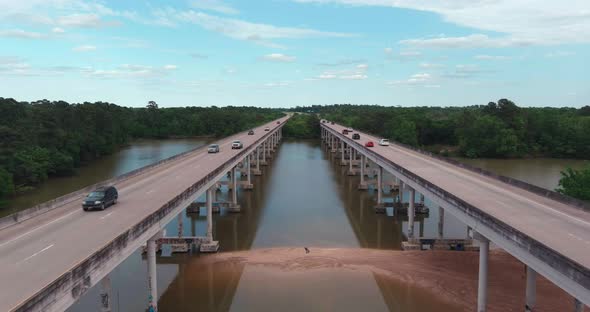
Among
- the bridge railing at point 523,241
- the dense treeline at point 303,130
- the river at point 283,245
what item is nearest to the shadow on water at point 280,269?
the river at point 283,245

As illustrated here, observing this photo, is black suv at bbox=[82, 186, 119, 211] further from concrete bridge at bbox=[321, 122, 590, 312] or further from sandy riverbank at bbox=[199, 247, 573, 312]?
concrete bridge at bbox=[321, 122, 590, 312]

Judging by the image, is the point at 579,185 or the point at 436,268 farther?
the point at 579,185

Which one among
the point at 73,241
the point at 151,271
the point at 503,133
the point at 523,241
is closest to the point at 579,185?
the point at 523,241

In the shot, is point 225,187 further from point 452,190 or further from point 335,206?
point 452,190

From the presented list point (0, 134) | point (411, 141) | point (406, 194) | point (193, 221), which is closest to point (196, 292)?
point (193, 221)

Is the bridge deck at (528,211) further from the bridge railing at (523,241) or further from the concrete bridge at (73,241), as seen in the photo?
the concrete bridge at (73,241)

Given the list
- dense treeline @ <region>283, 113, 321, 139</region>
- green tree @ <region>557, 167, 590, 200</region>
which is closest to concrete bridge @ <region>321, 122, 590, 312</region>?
green tree @ <region>557, 167, 590, 200</region>

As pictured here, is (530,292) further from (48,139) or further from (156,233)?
(48,139)
